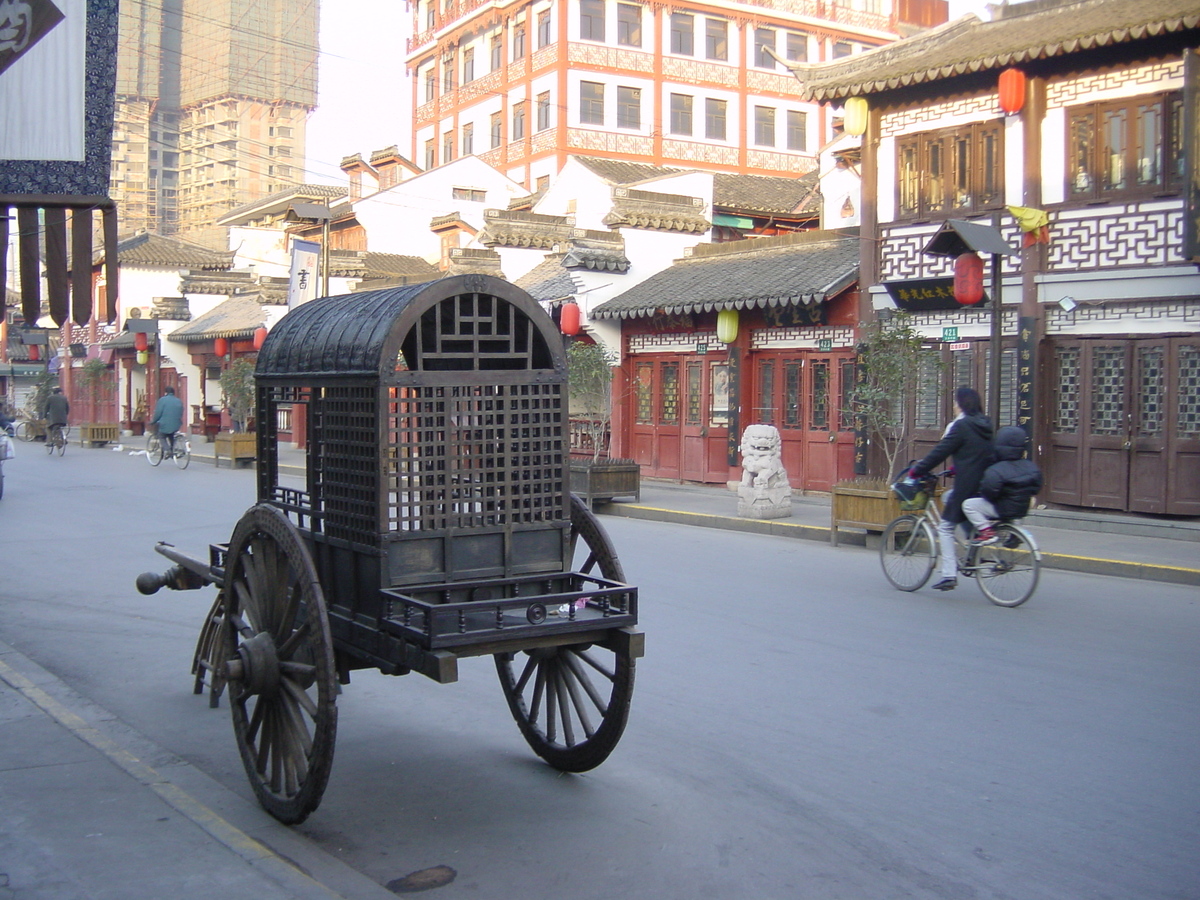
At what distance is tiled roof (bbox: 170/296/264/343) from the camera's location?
35719 millimetres

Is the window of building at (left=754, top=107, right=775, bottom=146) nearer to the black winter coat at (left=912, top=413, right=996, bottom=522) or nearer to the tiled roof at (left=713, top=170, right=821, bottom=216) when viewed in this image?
the tiled roof at (left=713, top=170, right=821, bottom=216)

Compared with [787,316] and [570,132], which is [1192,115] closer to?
[787,316]

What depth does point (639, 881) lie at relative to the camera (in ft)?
13.6

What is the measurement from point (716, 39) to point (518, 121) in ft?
29.1

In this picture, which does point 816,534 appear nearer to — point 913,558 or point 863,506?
point 863,506

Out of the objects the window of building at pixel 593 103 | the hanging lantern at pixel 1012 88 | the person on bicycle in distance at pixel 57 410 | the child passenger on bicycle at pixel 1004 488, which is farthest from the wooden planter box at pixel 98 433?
the child passenger on bicycle at pixel 1004 488

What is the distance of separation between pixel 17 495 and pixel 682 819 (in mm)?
17067

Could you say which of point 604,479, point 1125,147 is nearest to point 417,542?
point 604,479

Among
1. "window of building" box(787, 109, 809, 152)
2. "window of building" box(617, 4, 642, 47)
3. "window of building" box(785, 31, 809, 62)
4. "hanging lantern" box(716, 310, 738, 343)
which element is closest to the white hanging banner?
"hanging lantern" box(716, 310, 738, 343)

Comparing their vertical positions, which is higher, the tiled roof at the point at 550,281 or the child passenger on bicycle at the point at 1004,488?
the tiled roof at the point at 550,281

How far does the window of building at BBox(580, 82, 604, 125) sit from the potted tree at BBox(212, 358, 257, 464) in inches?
784

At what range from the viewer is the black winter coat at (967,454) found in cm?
977

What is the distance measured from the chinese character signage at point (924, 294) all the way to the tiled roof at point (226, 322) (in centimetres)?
2305

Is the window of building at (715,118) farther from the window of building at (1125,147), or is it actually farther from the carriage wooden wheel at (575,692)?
the carriage wooden wheel at (575,692)
